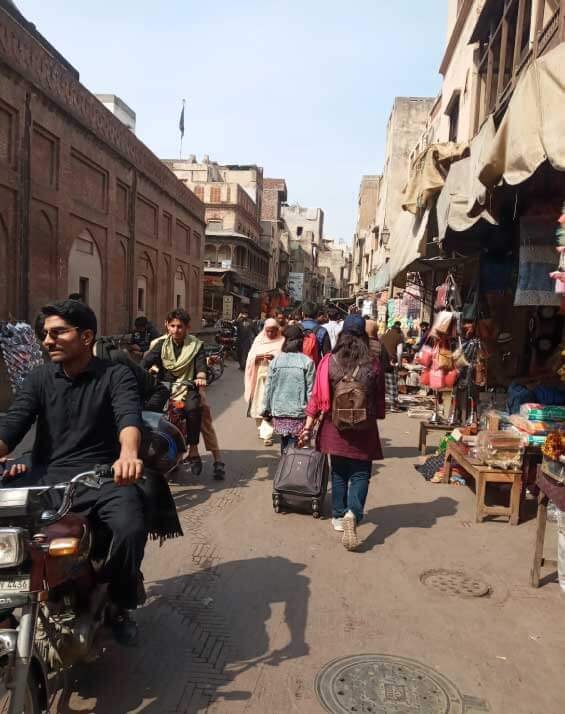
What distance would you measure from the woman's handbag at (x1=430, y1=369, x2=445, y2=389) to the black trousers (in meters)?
6.60

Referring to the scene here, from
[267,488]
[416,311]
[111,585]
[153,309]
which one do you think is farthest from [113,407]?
[153,309]

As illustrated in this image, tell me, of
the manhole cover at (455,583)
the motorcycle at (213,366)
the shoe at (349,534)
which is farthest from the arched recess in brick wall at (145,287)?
the manhole cover at (455,583)

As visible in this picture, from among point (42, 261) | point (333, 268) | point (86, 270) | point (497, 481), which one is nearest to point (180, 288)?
point (86, 270)

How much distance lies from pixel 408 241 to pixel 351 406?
13.0ft

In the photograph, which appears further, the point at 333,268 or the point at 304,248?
the point at 333,268

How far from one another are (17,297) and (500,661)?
12678 millimetres

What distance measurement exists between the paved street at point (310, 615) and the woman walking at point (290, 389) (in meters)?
0.87

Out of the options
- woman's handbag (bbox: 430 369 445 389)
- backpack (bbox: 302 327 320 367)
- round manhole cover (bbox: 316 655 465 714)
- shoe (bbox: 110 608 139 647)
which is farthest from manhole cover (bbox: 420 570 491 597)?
woman's handbag (bbox: 430 369 445 389)

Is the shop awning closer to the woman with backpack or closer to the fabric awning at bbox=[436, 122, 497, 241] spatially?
the fabric awning at bbox=[436, 122, 497, 241]

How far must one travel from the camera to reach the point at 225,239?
45500 mm

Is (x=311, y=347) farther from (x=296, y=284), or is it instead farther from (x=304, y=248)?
(x=304, y=248)

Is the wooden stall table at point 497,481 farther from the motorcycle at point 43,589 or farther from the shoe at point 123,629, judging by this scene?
the motorcycle at point 43,589

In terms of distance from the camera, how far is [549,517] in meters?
5.47

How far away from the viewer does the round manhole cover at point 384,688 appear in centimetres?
288
